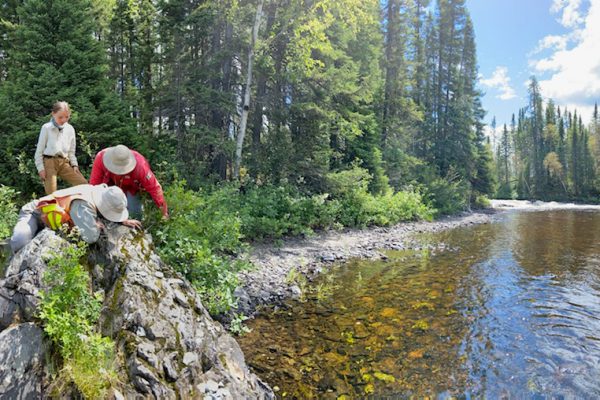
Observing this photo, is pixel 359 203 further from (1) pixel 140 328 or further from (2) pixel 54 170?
(1) pixel 140 328

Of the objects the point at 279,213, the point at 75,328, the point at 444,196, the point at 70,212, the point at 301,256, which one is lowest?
the point at 301,256

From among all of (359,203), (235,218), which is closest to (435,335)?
(235,218)

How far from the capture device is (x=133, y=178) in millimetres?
4758

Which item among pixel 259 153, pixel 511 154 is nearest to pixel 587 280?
pixel 259 153

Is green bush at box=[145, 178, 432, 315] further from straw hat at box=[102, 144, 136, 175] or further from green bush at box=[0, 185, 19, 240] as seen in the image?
green bush at box=[0, 185, 19, 240]

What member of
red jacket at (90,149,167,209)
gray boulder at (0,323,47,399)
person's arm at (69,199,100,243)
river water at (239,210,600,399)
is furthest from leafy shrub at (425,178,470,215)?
gray boulder at (0,323,47,399)

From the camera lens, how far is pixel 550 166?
181 ft

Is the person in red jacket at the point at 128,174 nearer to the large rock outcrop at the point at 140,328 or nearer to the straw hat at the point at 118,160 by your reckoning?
the straw hat at the point at 118,160

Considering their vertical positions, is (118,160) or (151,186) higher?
(118,160)

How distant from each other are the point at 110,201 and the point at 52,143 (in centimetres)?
209

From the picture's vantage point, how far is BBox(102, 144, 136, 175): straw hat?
14.6ft

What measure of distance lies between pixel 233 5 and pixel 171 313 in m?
11.0

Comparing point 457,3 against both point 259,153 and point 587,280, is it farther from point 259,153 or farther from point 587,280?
point 587,280

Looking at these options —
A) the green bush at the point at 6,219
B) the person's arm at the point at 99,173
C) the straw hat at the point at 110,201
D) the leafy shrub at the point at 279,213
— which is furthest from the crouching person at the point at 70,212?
the leafy shrub at the point at 279,213
